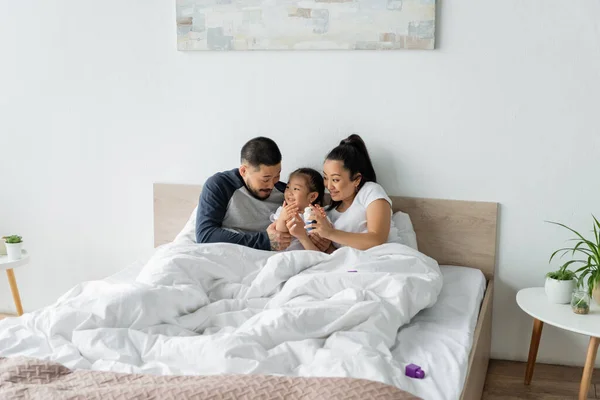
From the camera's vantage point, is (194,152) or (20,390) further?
(194,152)

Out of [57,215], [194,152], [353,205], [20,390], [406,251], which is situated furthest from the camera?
[57,215]

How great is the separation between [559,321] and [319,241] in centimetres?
87

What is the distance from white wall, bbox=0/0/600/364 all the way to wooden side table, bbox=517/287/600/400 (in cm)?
20

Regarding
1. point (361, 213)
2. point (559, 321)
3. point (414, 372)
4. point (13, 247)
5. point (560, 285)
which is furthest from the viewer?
point (13, 247)

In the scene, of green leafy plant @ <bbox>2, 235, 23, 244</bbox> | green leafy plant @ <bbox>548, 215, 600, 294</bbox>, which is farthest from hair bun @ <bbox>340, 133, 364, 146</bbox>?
green leafy plant @ <bbox>2, 235, 23, 244</bbox>

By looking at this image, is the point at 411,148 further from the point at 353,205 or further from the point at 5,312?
the point at 5,312

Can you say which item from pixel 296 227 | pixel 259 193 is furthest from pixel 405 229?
pixel 259 193

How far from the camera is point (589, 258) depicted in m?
2.47

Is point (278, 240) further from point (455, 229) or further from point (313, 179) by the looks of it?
point (455, 229)

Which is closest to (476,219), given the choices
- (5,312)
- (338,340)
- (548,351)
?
(548,351)

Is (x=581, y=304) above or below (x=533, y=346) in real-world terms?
above

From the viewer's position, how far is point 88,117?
10.5 ft

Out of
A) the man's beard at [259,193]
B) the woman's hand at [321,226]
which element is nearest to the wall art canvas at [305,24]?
the man's beard at [259,193]

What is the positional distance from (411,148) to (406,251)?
1.74 ft
